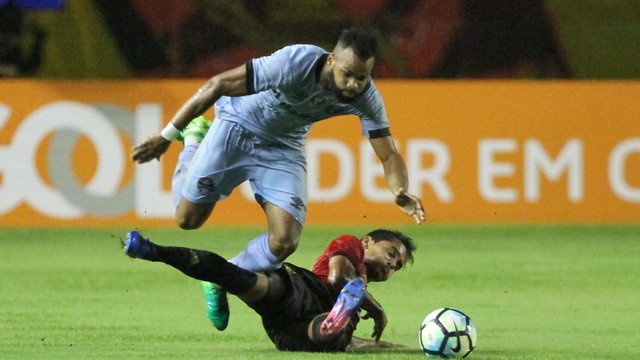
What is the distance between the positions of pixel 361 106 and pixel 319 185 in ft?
23.6

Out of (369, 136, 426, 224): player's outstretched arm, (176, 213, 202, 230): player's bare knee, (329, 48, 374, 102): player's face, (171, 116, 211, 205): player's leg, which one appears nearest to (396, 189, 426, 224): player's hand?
(369, 136, 426, 224): player's outstretched arm

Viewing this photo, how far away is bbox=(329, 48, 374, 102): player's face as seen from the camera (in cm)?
785

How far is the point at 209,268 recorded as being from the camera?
7.65m

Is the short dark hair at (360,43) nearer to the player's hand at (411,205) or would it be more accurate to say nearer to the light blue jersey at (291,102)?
the light blue jersey at (291,102)

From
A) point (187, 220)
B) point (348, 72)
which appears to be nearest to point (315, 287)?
point (348, 72)

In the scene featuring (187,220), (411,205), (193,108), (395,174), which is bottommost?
(187,220)

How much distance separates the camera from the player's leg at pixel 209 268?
7.34 m

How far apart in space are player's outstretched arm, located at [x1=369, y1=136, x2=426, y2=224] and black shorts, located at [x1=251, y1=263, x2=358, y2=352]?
2.30 feet

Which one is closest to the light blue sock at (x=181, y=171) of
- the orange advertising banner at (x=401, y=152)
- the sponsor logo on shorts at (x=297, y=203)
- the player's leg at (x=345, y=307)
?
the sponsor logo on shorts at (x=297, y=203)

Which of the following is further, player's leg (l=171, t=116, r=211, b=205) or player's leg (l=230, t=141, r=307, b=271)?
player's leg (l=171, t=116, r=211, b=205)

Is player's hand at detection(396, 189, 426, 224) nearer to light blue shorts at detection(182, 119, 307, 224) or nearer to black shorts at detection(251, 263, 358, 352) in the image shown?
black shorts at detection(251, 263, 358, 352)

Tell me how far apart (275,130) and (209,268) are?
4.96ft

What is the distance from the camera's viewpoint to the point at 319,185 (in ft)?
51.0

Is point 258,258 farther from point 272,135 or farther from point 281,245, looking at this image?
point 272,135
